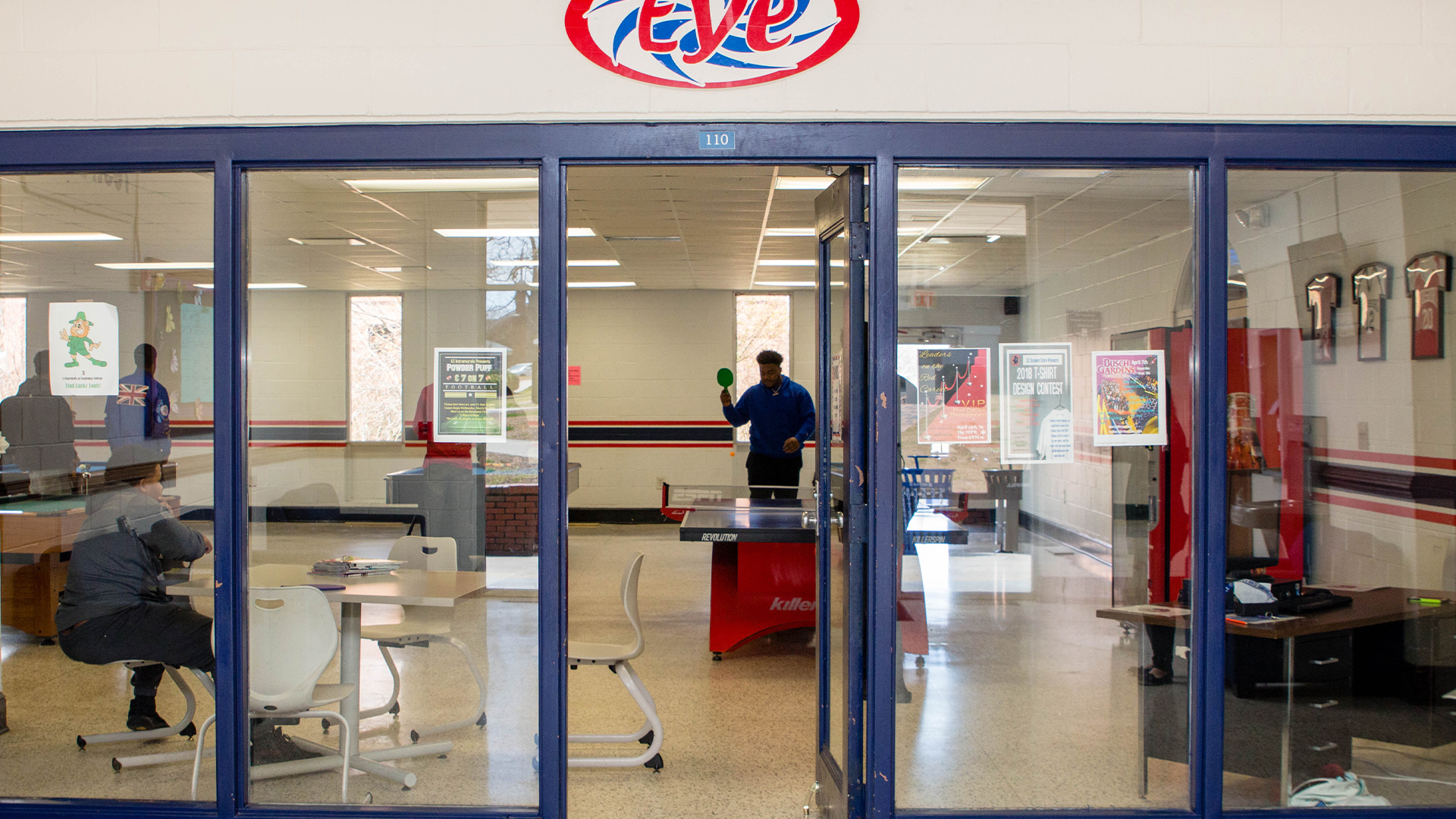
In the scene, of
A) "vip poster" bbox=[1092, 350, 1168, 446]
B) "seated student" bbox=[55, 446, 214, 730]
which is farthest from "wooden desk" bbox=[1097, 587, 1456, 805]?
"seated student" bbox=[55, 446, 214, 730]

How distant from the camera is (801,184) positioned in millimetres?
5734

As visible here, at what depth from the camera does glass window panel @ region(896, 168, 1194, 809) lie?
264cm

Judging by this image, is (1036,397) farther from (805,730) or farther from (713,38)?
(805,730)

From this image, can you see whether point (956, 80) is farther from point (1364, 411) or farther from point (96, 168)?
point (96, 168)

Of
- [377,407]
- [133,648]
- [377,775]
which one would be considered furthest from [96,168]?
[377,775]

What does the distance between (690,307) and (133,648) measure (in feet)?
26.3

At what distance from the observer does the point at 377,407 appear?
9.57 feet

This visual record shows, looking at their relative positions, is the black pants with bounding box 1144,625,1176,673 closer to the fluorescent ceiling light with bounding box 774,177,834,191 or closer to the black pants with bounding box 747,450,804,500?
the fluorescent ceiling light with bounding box 774,177,834,191

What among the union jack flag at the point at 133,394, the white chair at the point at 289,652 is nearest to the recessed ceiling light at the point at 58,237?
the union jack flag at the point at 133,394

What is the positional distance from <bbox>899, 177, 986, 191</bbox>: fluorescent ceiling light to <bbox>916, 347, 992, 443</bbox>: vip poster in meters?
0.50

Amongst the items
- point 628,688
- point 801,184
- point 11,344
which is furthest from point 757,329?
point 11,344

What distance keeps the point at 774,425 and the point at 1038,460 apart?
4181 millimetres

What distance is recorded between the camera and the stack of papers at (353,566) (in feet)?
10.1

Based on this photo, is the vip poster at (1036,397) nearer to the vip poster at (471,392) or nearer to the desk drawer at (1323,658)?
the desk drawer at (1323,658)
